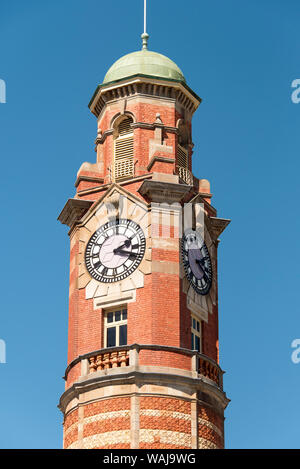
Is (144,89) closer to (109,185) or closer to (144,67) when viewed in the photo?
(144,67)

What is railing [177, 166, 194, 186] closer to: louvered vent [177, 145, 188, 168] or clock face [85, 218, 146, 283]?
louvered vent [177, 145, 188, 168]

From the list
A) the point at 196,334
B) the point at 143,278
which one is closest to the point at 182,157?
the point at 143,278

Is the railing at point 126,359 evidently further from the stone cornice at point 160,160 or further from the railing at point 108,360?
the stone cornice at point 160,160

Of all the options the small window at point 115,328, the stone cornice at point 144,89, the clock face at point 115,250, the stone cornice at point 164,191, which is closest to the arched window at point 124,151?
the stone cornice at point 144,89

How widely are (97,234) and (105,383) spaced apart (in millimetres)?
6757

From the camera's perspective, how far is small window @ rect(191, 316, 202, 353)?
53.1m

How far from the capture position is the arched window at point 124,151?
184 feet

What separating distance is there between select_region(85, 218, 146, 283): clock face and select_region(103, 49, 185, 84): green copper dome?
6.94m

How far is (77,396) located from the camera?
51.3 metres

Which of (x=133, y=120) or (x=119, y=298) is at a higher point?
(x=133, y=120)

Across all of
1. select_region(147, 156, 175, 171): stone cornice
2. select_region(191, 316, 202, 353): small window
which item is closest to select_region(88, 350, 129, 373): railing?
select_region(191, 316, 202, 353): small window
